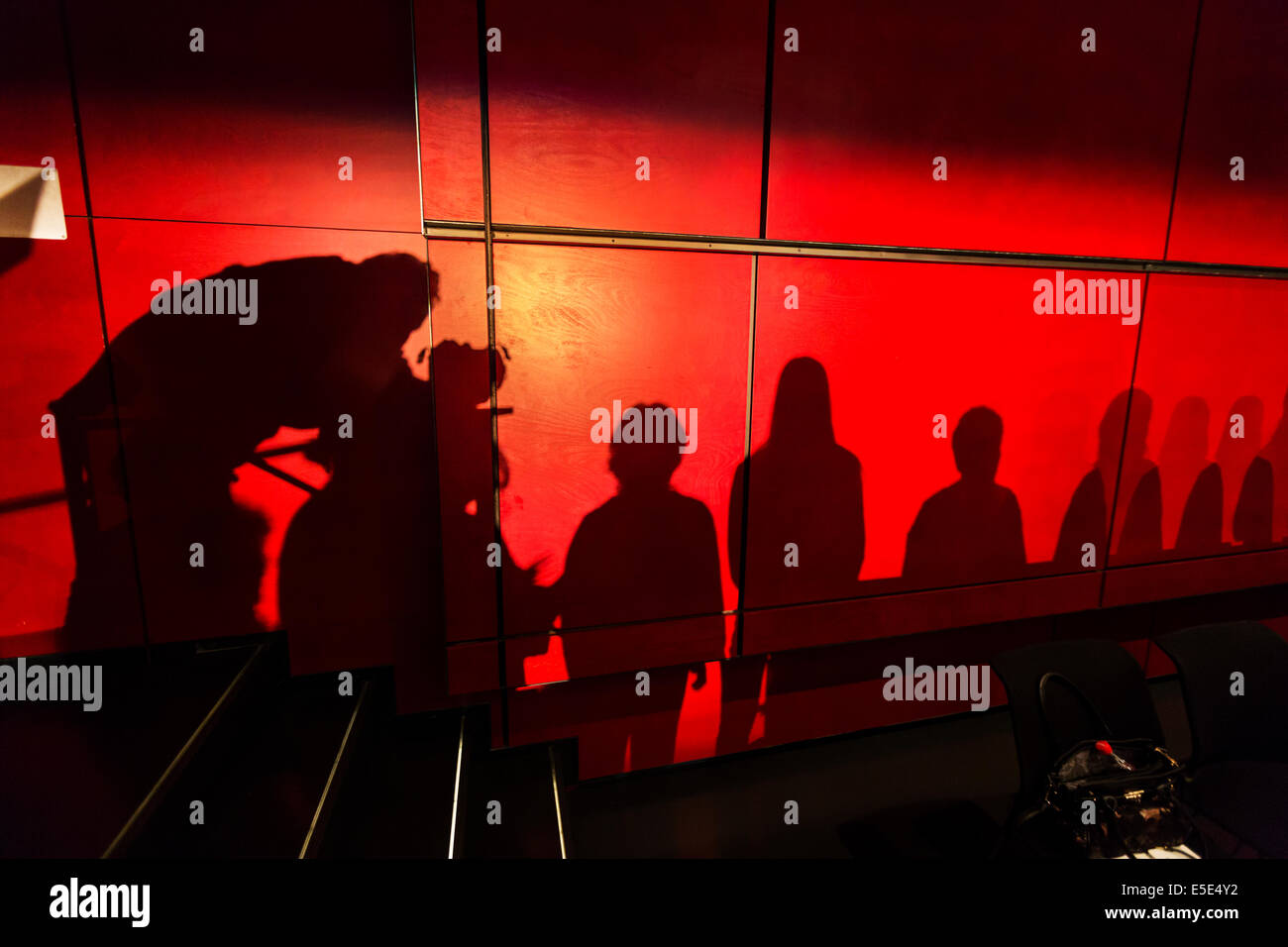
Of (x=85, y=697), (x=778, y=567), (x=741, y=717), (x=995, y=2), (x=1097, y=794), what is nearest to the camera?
(x=1097, y=794)

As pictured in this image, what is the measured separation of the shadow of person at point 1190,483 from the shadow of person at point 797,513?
1804 mm

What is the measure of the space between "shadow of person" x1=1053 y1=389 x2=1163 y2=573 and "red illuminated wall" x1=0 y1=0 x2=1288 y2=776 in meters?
0.07

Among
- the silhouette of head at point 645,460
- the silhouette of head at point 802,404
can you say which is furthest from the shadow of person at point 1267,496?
the silhouette of head at point 645,460

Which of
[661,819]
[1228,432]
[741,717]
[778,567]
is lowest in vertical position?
[661,819]

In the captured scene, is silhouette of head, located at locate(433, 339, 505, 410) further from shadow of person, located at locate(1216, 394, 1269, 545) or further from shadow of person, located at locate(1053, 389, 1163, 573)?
shadow of person, located at locate(1216, 394, 1269, 545)

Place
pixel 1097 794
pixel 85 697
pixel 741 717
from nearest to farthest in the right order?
pixel 1097 794, pixel 85 697, pixel 741 717

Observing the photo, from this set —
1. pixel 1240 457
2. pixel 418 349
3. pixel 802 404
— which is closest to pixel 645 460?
pixel 802 404

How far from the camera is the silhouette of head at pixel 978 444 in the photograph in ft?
7.98

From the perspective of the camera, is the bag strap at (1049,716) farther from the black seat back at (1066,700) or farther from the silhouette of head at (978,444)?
the silhouette of head at (978,444)

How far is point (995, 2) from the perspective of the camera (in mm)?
2172

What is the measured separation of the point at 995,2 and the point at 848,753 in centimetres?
329

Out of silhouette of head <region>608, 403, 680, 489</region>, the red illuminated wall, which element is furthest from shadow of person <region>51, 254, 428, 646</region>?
→ silhouette of head <region>608, 403, 680, 489</region>
